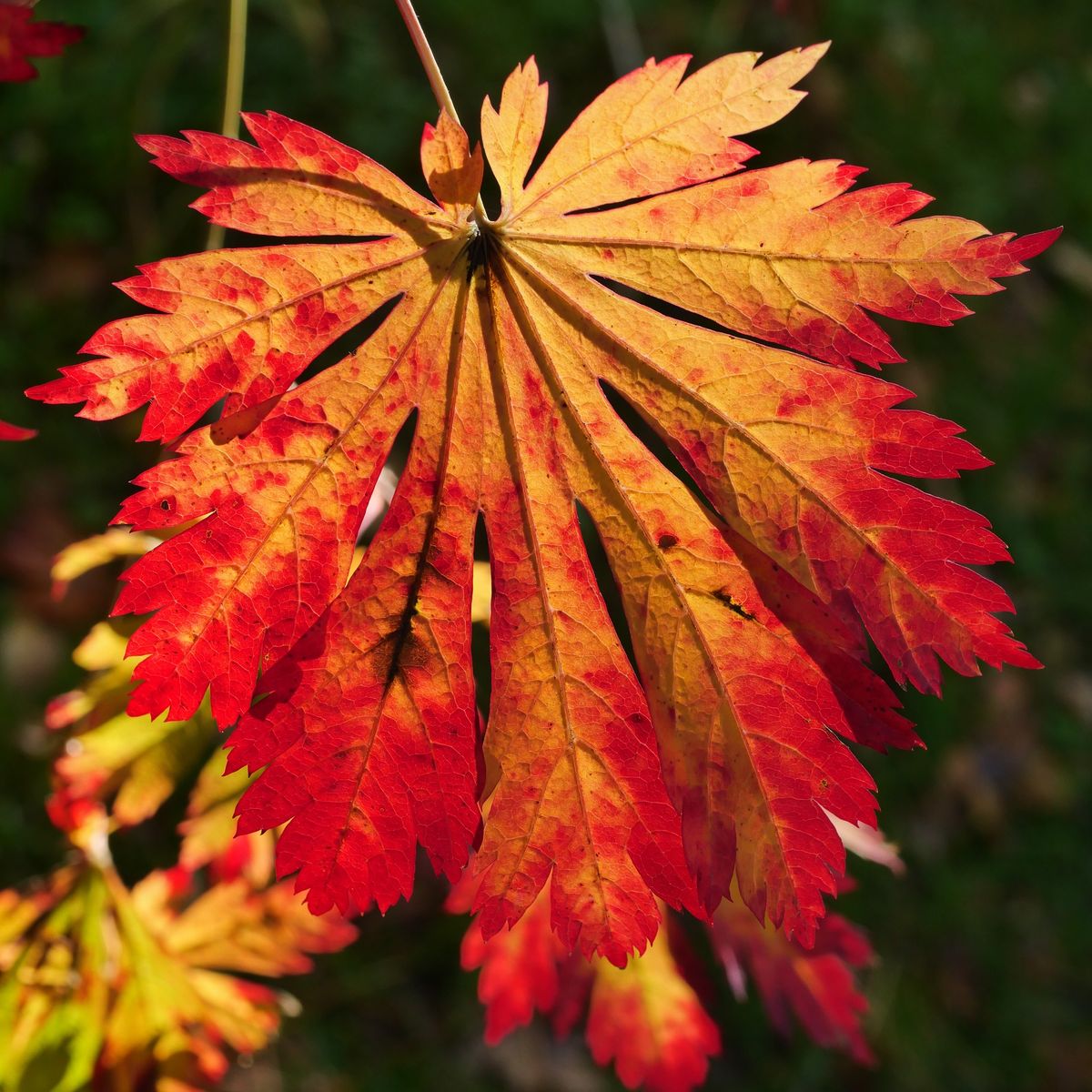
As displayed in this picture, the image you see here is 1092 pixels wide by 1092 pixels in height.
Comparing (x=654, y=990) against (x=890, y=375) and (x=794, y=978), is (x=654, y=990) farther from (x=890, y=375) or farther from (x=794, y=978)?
(x=890, y=375)

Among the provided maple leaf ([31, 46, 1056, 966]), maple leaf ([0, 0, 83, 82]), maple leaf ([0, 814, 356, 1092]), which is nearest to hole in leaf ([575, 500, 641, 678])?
maple leaf ([0, 814, 356, 1092])

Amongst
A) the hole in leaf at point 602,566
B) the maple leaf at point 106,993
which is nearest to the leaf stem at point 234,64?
the maple leaf at point 106,993

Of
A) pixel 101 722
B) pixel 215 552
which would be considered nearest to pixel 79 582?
pixel 101 722

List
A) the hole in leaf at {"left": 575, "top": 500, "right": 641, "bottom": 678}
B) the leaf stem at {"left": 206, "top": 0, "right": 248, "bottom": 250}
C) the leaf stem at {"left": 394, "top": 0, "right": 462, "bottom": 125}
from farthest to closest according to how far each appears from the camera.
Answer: the hole in leaf at {"left": 575, "top": 500, "right": 641, "bottom": 678}
the leaf stem at {"left": 206, "top": 0, "right": 248, "bottom": 250}
the leaf stem at {"left": 394, "top": 0, "right": 462, "bottom": 125}

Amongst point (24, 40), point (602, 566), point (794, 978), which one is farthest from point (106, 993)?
point (602, 566)

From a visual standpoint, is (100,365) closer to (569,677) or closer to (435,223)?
(435,223)

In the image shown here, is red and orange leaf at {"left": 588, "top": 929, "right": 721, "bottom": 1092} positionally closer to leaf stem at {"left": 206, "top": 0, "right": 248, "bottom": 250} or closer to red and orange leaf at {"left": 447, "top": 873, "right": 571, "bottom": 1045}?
red and orange leaf at {"left": 447, "top": 873, "right": 571, "bottom": 1045}
